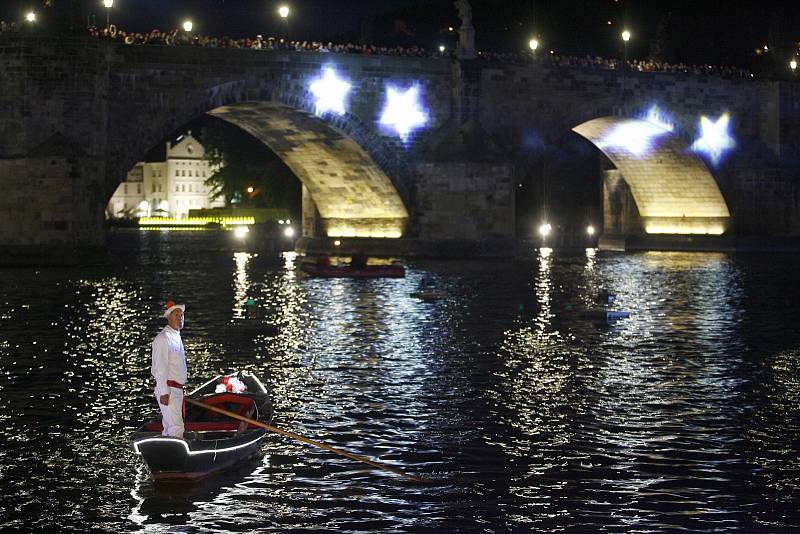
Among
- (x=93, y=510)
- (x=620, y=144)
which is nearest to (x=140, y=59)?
(x=620, y=144)

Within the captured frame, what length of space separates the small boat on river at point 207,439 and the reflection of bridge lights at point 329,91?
128ft

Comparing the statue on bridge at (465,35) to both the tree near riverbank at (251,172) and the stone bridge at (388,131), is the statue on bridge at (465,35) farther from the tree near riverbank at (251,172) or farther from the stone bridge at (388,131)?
the tree near riverbank at (251,172)

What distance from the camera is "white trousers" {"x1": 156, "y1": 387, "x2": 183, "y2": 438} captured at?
1491 cm

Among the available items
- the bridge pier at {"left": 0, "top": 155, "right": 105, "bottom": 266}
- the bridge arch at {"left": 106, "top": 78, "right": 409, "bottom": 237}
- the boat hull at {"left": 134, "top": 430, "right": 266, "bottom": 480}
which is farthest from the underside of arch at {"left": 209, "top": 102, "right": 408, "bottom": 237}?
the boat hull at {"left": 134, "top": 430, "right": 266, "bottom": 480}

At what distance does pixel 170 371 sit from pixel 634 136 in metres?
58.9

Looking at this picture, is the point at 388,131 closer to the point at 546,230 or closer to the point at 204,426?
the point at 546,230

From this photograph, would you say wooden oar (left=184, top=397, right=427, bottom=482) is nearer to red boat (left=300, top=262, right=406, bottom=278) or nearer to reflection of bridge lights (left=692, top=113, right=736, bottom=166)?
red boat (left=300, top=262, right=406, bottom=278)

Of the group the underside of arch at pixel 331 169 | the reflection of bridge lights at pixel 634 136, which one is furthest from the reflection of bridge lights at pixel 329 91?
the reflection of bridge lights at pixel 634 136

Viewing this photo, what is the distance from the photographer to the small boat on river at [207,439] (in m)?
14.9

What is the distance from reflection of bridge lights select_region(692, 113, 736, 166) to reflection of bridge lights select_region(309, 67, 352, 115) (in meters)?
22.4

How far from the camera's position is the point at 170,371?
48.9 feet

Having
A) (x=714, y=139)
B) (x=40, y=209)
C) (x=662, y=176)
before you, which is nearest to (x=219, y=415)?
(x=40, y=209)

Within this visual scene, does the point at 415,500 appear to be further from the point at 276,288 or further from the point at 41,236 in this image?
the point at 41,236

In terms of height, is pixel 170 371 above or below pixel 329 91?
below
